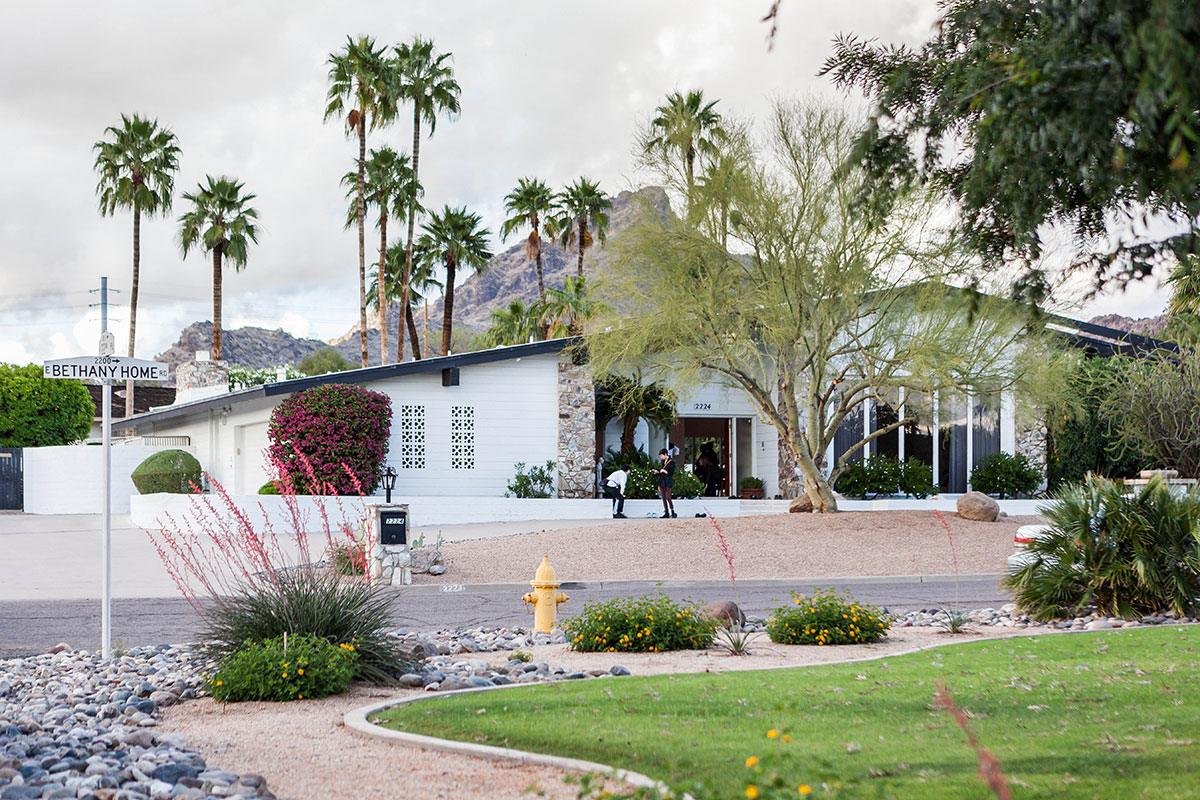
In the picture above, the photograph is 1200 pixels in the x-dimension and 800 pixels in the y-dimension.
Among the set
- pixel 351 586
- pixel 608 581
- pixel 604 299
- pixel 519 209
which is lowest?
pixel 608 581

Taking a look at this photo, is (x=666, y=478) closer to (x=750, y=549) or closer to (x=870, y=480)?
(x=750, y=549)

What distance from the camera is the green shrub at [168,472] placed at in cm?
3020

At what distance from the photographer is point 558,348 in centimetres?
2808

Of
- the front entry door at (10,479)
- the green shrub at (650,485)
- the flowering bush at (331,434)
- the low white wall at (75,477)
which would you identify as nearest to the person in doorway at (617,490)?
the green shrub at (650,485)

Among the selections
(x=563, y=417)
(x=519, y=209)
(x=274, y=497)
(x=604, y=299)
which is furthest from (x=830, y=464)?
(x=519, y=209)

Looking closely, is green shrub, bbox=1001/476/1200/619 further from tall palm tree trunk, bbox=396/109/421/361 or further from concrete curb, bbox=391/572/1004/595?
tall palm tree trunk, bbox=396/109/421/361

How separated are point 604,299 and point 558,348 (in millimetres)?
4468

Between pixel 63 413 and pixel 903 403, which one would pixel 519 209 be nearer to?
pixel 63 413

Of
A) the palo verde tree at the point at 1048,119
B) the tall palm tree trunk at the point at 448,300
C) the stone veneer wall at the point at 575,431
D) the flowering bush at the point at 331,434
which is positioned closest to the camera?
the palo verde tree at the point at 1048,119

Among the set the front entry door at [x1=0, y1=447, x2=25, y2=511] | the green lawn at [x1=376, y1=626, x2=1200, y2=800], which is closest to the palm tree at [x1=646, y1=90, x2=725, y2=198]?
the green lawn at [x1=376, y1=626, x2=1200, y2=800]

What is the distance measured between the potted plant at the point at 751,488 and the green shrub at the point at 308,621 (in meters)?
24.5

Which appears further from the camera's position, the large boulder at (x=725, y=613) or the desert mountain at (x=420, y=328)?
the desert mountain at (x=420, y=328)

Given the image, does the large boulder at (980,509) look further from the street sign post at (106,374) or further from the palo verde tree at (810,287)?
the street sign post at (106,374)

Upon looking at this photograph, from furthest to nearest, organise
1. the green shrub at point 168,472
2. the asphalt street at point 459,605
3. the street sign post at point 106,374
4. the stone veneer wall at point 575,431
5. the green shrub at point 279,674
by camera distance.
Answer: the green shrub at point 168,472 < the stone veneer wall at point 575,431 < the asphalt street at point 459,605 < the street sign post at point 106,374 < the green shrub at point 279,674
